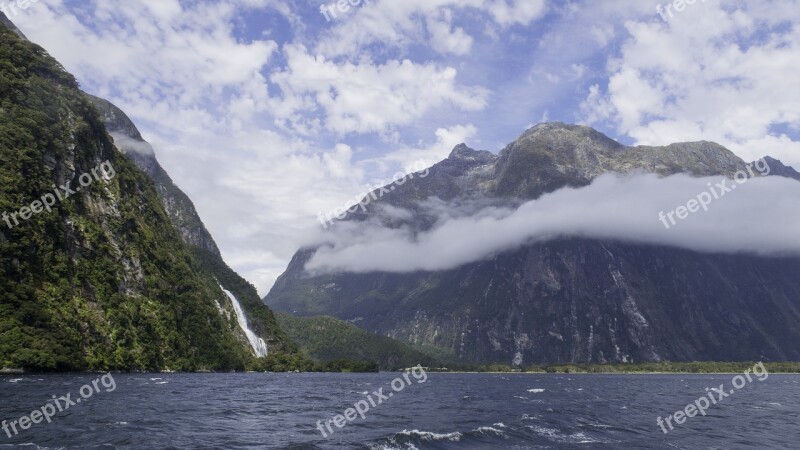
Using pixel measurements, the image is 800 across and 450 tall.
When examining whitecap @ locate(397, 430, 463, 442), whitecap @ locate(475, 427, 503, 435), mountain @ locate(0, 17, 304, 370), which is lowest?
whitecap @ locate(475, 427, 503, 435)

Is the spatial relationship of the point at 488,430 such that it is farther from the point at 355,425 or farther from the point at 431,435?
the point at 355,425

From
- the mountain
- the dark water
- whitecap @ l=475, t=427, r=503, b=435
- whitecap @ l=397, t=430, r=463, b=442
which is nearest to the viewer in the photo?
the dark water

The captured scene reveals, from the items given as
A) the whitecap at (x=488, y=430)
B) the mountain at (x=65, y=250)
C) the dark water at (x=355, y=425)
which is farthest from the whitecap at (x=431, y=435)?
the mountain at (x=65, y=250)

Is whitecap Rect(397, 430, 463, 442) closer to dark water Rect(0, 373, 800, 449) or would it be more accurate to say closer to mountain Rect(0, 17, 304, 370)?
dark water Rect(0, 373, 800, 449)

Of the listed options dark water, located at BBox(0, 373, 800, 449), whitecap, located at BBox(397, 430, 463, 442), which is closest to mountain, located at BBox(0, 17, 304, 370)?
dark water, located at BBox(0, 373, 800, 449)

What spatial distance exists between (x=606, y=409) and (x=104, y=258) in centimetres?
14535

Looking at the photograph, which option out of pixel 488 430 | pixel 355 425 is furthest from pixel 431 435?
pixel 355 425

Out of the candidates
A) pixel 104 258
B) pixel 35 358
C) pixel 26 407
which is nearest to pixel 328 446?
pixel 26 407

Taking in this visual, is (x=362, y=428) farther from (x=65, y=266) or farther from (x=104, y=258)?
(x=104, y=258)

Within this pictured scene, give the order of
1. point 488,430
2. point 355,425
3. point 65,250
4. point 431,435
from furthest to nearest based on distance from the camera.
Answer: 1. point 65,250
2. point 355,425
3. point 488,430
4. point 431,435

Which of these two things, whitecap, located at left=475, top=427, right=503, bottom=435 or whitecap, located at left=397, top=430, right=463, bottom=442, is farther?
whitecap, located at left=475, top=427, right=503, bottom=435

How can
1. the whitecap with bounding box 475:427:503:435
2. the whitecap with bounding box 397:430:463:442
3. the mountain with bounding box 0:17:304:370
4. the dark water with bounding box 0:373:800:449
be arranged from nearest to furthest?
the dark water with bounding box 0:373:800:449 < the whitecap with bounding box 397:430:463:442 < the whitecap with bounding box 475:427:503:435 < the mountain with bounding box 0:17:304:370

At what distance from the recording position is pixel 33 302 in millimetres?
125688

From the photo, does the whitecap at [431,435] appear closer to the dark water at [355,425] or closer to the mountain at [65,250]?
the dark water at [355,425]
